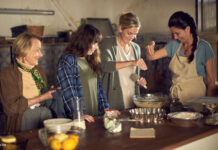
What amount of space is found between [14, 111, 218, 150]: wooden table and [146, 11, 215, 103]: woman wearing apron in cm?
75

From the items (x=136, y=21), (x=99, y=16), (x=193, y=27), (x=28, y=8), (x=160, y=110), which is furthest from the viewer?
(x=99, y=16)

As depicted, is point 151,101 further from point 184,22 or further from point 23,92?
point 23,92

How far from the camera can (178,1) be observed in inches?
213

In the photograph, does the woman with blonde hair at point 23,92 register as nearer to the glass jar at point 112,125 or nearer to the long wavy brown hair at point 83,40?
the long wavy brown hair at point 83,40

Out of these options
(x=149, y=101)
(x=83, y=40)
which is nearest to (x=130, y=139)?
(x=149, y=101)

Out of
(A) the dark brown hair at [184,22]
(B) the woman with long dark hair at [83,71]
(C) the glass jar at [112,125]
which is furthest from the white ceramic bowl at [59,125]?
(A) the dark brown hair at [184,22]

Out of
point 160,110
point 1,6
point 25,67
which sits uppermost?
point 1,6

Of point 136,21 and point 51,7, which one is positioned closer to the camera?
point 136,21

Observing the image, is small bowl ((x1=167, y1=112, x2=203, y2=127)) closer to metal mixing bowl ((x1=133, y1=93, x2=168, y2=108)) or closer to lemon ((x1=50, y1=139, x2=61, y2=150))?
metal mixing bowl ((x1=133, y1=93, x2=168, y2=108))

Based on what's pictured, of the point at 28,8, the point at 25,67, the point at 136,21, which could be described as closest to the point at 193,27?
the point at 136,21

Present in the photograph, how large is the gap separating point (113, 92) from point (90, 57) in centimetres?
52

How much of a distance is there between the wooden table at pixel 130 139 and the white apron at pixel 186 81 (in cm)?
71

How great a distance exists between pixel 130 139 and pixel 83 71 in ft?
3.32

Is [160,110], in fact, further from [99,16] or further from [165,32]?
[99,16]
